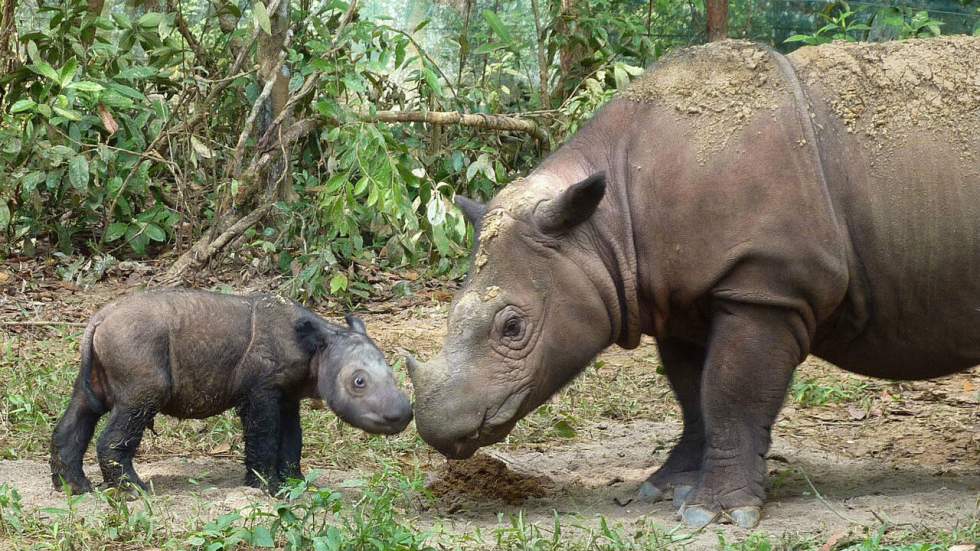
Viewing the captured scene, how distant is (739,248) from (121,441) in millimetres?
2629

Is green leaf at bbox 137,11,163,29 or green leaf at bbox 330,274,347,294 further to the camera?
green leaf at bbox 137,11,163,29

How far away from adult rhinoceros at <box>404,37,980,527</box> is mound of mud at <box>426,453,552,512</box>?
64cm

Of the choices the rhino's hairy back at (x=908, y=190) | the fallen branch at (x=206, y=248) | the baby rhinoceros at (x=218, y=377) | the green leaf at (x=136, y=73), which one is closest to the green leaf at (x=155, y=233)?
the fallen branch at (x=206, y=248)

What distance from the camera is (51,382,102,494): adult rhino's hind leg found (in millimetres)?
5328

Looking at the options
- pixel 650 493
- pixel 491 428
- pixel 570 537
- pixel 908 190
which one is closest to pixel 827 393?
pixel 650 493

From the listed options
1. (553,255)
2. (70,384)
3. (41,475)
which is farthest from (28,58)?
(553,255)

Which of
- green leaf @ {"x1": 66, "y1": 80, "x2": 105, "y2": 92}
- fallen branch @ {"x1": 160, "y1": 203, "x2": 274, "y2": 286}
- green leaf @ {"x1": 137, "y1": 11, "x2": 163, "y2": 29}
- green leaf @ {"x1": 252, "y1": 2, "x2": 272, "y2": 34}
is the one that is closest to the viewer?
green leaf @ {"x1": 252, "y1": 2, "x2": 272, "y2": 34}

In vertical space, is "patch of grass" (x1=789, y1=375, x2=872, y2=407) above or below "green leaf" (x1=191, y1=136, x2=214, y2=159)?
below

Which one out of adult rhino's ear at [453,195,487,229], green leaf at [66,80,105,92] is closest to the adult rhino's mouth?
adult rhino's ear at [453,195,487,229]

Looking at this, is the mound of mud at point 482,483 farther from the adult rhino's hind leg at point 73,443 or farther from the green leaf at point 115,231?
the green leaf at point 115,231

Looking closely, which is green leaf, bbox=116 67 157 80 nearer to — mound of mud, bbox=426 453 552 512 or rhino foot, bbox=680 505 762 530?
mound of mud, bbox=426 453 552 512

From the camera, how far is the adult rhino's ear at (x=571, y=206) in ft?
16.4

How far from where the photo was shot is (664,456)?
6480mm

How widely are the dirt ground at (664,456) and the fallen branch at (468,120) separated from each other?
167 cm
